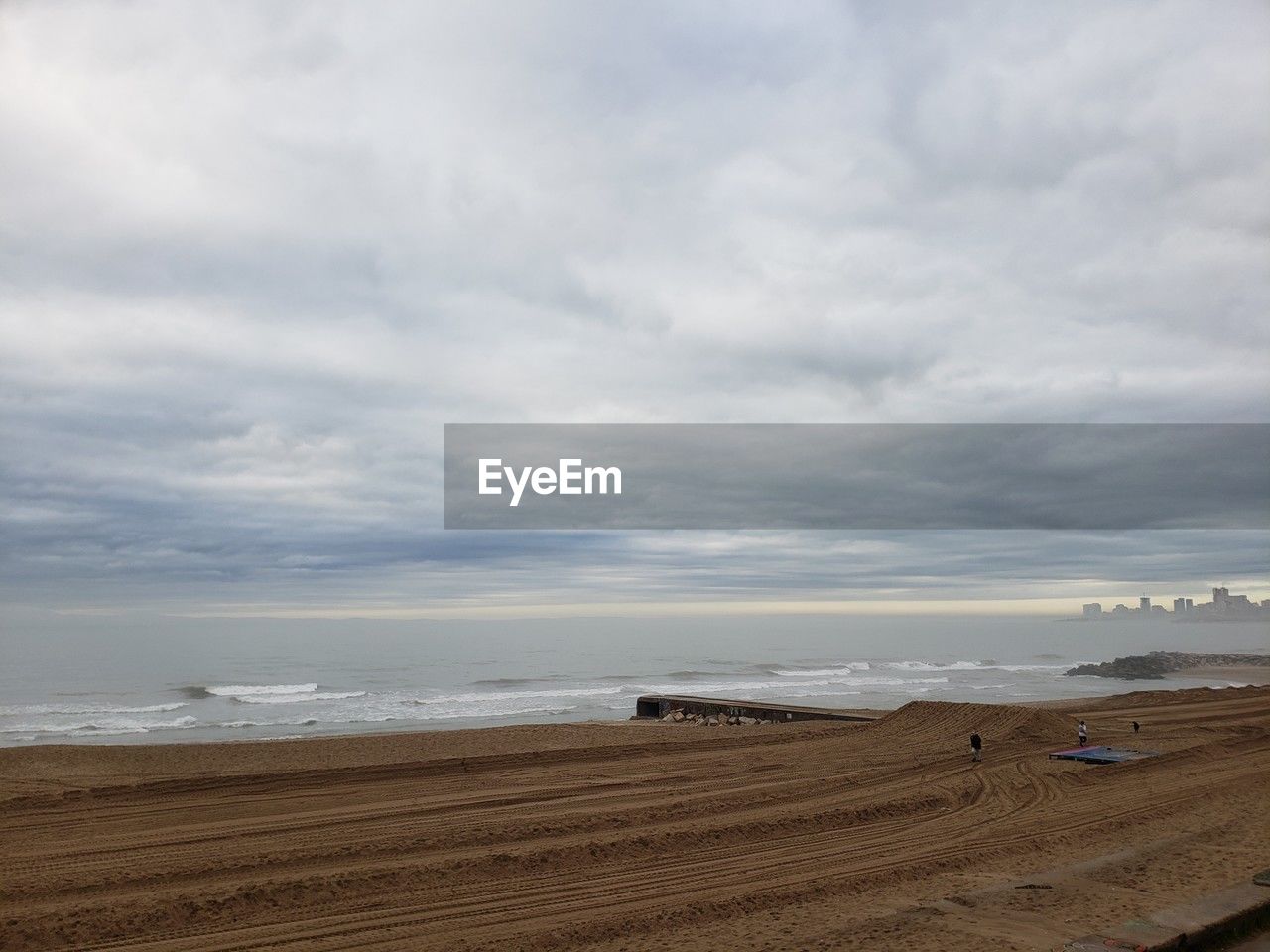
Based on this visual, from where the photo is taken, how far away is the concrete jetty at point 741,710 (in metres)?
28.3

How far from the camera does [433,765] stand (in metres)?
16.2

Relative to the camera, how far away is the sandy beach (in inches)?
290

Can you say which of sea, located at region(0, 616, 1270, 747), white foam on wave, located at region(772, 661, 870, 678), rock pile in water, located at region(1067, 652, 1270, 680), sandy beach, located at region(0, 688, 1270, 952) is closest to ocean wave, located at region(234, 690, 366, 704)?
sea, located at region(0, 616, 1270, 747)

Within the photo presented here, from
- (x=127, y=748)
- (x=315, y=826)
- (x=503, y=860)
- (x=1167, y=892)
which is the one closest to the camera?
(x=1167, y=892)

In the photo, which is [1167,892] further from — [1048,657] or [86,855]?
[1048,657]

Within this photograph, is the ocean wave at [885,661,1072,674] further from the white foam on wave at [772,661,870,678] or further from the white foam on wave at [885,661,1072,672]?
the white foam on wave at [772,661,870,678]

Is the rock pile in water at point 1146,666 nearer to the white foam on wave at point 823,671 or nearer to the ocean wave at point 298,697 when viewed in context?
the white foam on wave at point 823,671

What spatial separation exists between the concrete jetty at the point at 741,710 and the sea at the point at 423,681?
58.8 inches

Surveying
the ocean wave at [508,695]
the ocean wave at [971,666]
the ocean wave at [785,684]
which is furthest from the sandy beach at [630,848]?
the ocean wave at [971,666]

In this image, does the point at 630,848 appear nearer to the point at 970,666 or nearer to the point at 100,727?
the point at 100,727

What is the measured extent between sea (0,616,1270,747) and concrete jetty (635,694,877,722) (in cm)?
149

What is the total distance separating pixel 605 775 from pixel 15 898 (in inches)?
345

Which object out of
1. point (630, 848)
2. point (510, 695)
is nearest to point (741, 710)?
point (510, 695)

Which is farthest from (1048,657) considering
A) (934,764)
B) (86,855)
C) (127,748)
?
(86,855)
